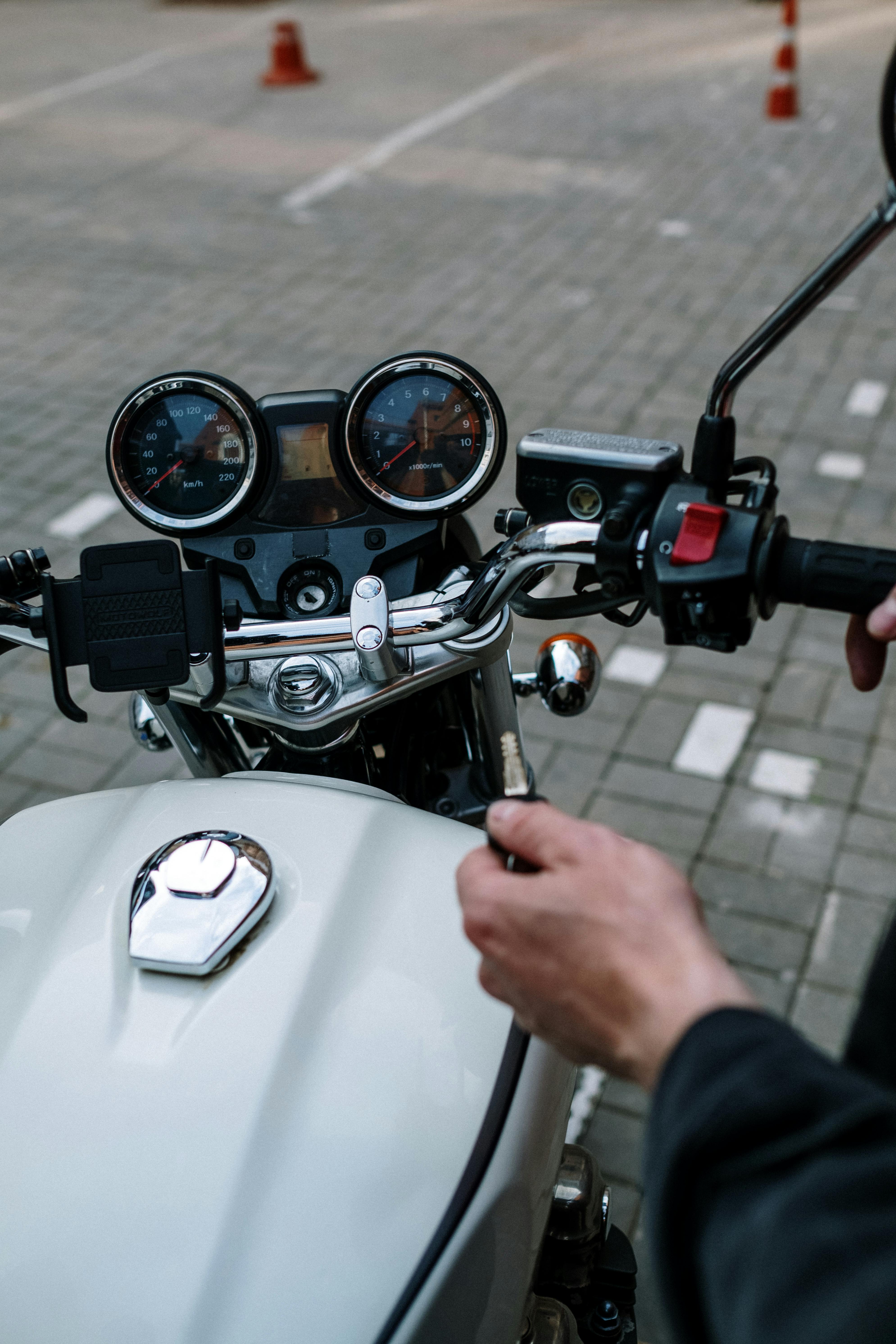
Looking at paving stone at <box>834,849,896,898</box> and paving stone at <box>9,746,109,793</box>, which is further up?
paving stone at <box>9,746,109,793</box>

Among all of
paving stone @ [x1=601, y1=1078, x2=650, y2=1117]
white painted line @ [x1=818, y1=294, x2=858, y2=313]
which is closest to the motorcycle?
paving stone @ [x1=601, y1=1078, x2=650, y2=1117]

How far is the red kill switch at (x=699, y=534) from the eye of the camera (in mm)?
1094

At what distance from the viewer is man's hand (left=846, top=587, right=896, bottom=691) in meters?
1.01

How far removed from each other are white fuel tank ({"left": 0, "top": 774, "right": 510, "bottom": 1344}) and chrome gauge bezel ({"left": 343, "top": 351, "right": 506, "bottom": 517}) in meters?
0.45

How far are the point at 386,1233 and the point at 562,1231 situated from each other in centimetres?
45

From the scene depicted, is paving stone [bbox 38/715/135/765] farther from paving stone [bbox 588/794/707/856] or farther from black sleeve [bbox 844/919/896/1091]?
black sleeve [bbox 844/919/896/1091]

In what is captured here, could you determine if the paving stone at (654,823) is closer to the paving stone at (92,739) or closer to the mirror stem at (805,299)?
the paving stone at (92,739)

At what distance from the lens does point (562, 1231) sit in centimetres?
134

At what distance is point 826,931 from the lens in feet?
8.85

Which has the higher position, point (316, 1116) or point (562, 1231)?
point (316, 1116)

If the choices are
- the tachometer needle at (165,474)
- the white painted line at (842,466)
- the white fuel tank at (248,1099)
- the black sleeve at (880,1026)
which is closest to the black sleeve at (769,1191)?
the black sleeve at (880,1026)

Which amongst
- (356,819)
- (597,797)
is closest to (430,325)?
(597,797)

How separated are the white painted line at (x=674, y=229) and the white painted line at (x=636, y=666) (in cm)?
400

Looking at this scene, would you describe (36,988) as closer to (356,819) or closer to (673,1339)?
(356,819)
